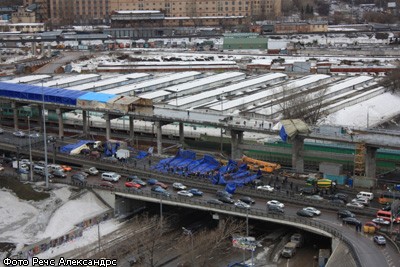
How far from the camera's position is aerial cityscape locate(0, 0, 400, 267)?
14.2 m

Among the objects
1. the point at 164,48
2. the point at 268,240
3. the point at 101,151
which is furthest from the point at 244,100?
the point at 164,48

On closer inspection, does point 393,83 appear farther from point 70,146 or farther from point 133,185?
point 133,185

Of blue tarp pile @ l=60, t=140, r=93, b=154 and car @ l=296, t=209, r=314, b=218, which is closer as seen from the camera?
car @ l=296, t=209, r=314, b=218

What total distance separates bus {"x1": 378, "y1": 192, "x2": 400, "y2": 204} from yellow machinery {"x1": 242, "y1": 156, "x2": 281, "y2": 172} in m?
3.67

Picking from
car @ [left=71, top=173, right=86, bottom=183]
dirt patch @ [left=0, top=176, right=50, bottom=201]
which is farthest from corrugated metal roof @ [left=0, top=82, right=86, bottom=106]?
car @ [left=71, top=173, right=86, bottom=183]

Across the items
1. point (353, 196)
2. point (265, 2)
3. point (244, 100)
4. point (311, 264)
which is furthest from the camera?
point (265, 2)

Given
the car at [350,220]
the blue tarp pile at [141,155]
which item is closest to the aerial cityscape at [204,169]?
the car at [350,220]

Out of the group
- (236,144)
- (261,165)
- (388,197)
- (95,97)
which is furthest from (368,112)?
(388,197)

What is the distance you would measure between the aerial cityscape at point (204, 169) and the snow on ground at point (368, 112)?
0.08m

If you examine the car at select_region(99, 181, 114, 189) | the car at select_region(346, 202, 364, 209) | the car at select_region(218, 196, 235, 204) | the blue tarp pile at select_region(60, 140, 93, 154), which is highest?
the blue tarp pile at select_region(60, 140, 93, 154)

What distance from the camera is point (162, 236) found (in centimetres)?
1520

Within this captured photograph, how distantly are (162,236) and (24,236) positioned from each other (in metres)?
3.11

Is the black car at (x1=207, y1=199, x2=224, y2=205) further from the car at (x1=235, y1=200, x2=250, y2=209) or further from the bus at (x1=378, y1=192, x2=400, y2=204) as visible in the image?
the bus at (x1=378, y1=192, x2=400, y2=204)

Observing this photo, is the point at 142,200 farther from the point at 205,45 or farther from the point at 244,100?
the point at 205,45
